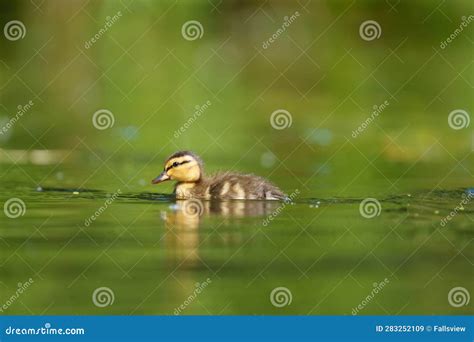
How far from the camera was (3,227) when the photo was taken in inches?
296

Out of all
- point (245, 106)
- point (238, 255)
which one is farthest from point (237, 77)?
point (238, 255)

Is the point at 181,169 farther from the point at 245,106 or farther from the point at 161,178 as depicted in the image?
the point at 245,106

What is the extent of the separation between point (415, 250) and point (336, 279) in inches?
30.2

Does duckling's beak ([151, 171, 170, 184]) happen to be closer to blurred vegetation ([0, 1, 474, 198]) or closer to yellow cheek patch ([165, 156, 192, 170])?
yellow cheek patch ([165, 156, 192, 170])

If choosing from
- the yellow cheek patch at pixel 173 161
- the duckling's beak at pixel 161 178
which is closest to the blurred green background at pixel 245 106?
the duckling's beak at pixel 161 178

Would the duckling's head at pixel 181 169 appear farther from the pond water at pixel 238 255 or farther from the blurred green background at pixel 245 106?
the pond water at pixel 238 255

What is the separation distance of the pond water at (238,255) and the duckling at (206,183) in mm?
145

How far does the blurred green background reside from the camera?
8.17 metres

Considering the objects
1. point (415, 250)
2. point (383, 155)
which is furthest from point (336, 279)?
point (383, 155)

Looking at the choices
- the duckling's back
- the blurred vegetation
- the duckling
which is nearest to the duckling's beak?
the duckling

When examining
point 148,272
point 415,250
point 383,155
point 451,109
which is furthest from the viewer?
point 451,109

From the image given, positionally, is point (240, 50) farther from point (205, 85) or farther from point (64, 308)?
point (64, 308)

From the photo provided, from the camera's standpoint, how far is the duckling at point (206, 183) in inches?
335

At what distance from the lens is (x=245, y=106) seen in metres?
11.3
